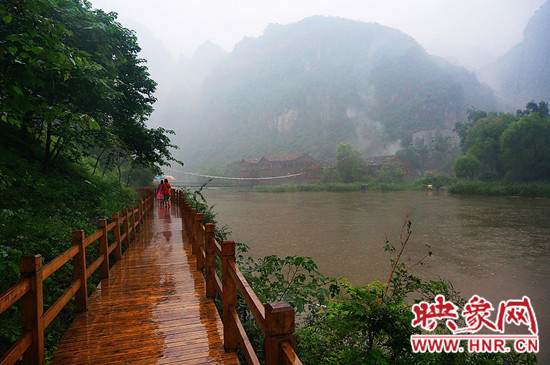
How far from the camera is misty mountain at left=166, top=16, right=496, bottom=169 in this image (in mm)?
91438

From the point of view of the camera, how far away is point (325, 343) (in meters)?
3.53

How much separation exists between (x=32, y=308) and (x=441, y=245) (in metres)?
12.6

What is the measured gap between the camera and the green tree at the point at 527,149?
32.3m

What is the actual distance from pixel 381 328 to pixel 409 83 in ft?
362

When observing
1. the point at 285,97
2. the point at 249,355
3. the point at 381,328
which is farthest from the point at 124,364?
the point at 285,97

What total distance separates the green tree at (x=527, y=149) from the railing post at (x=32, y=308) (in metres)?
41.4

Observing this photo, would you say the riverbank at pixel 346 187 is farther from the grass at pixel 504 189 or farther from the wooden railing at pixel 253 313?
the wooden railing at pixel 253 313

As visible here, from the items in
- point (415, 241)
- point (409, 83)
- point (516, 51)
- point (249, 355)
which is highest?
point (516, 51)

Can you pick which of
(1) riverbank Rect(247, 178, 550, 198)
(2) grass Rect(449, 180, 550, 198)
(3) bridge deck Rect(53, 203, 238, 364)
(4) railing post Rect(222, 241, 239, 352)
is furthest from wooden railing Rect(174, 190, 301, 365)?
(1) riverbank Rect(247, 178, 550, 198)

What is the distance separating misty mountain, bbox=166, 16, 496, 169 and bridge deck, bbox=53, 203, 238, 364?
84.6 meters

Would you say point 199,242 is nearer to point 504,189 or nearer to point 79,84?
point 79,84

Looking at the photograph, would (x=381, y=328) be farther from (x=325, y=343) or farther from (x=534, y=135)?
(x=534, y=135)
